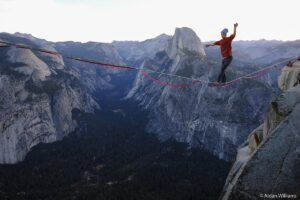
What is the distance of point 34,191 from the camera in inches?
3760

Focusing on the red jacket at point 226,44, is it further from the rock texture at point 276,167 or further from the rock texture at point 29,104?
the rock texture at point 29,104

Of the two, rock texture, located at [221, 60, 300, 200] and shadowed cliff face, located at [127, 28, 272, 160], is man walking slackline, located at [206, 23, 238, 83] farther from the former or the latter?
shadowed cliff face, located at [127, 28, 272, 160]

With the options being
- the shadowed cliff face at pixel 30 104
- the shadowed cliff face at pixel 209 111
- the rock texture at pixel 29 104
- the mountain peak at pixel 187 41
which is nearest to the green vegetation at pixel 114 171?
the rock texture at pixel 29 104

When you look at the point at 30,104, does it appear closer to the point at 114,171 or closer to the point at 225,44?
the point at 114,171

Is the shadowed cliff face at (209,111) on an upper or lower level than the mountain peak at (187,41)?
lower

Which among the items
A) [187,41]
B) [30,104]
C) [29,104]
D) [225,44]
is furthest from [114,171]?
[187,41]

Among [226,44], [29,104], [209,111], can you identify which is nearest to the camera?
[226,44]

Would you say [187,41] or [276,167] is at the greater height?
[187,41]

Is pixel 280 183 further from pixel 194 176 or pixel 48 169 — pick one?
pixel 48 169

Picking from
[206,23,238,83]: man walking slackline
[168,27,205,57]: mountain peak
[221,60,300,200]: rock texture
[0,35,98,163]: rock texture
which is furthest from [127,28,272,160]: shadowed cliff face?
[221,60,300,200]: rock texture

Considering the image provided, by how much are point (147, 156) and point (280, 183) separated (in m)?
118

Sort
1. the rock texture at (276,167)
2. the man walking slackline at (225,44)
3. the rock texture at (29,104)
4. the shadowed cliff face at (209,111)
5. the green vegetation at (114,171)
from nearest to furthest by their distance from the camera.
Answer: the rock texture at (276,167) → the man walking slackline at (225,44) → the green vegetation at (114,171) → the rock texture at (29,104) → the shadowed cliff face at (209,111)

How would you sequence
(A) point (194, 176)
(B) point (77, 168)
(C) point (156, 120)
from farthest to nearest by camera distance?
(C) point (156, 120) → (B) point (77, 168) → (A) point (194, 176)

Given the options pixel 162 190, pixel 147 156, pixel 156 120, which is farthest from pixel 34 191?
pixel 156 120
